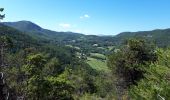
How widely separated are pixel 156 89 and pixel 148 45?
19427 millimetres

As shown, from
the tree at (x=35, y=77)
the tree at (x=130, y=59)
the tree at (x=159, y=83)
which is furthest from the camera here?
the tree at (x=130, y=59)

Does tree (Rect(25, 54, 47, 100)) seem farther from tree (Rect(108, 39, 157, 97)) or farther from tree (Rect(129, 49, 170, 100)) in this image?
tree (Rect(129, 49, 170, 100))

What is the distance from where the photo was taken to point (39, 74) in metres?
34.8

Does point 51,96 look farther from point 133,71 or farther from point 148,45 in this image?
point 148,45

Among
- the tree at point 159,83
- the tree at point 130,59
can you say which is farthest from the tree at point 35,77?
the tree at point 159,83

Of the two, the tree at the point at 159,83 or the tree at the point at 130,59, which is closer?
the tree at the point at 159,83

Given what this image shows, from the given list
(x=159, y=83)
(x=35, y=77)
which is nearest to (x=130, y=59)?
(x=35, y=77)

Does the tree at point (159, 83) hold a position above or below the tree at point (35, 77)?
above

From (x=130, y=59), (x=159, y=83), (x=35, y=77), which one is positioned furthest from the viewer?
(x=130, y=59)

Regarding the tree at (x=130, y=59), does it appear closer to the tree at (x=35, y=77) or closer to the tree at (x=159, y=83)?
the tree at (x=35, y=77)

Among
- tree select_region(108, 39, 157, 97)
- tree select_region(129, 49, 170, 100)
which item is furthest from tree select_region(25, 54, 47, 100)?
tree select_region(129, 49, 170, 100)

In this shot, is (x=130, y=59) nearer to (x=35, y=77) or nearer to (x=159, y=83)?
(x=35, y=77)

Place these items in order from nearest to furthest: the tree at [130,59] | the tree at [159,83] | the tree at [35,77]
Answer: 1. the tree at [159,83]
2. the tree at [35,77]
3. the tree at [130,59]

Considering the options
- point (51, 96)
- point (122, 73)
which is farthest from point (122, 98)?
point (51, 96)
